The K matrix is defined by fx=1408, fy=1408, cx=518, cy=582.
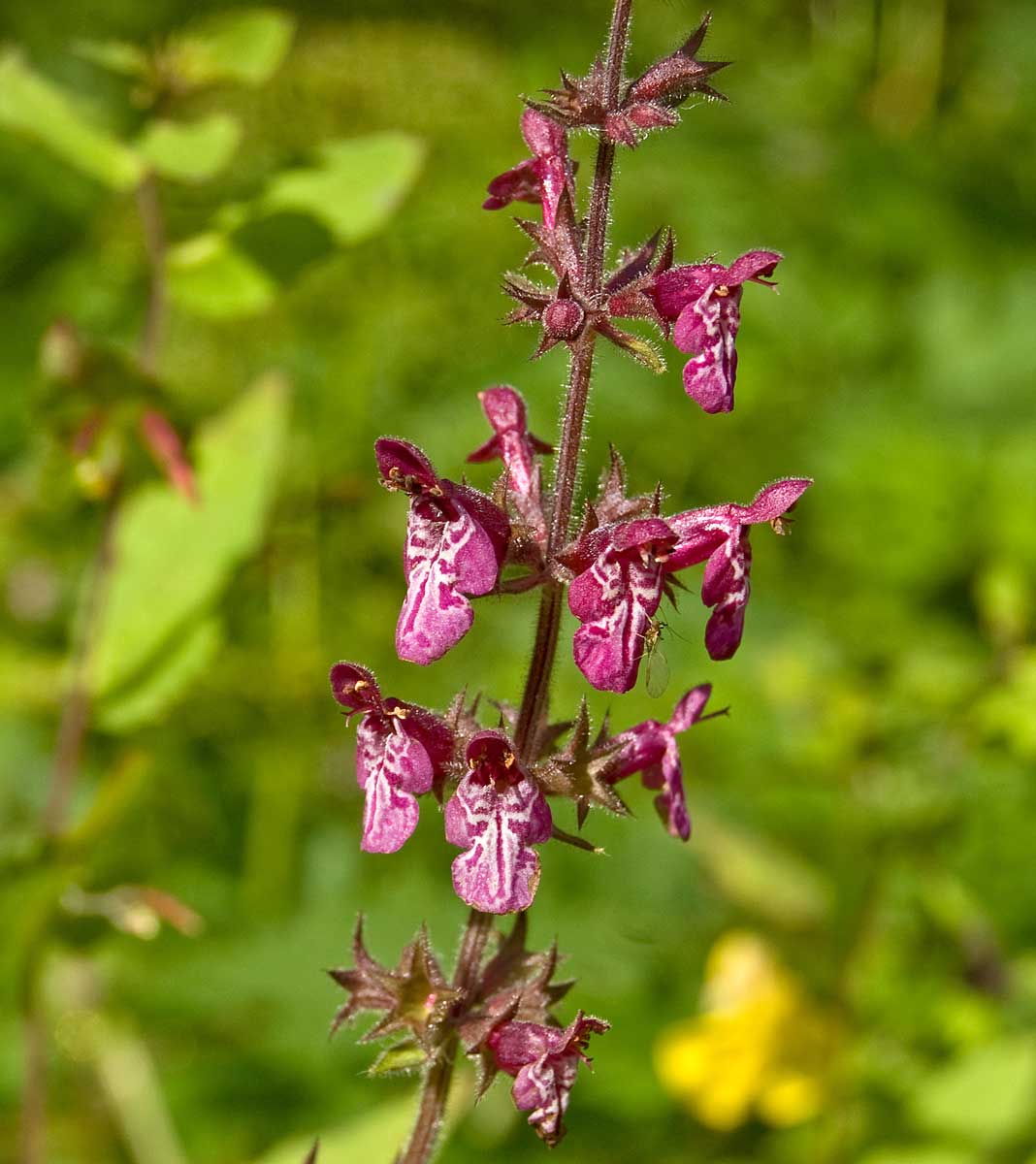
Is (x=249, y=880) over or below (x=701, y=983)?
over

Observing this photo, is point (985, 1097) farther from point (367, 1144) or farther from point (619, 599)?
point (619, 599)

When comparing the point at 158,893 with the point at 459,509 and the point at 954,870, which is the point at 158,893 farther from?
the point at 954,870

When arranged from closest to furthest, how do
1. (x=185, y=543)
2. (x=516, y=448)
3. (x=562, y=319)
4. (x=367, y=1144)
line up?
(x=562, y=319), (x=516, y=448), (x=367, y=1144), (x=185, y=543)

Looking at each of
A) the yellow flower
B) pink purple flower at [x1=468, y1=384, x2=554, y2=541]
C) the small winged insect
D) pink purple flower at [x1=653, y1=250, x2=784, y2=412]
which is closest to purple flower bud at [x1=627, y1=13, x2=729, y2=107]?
pink purple flower at [x1=653, y1=250, x2=784, y2=412]

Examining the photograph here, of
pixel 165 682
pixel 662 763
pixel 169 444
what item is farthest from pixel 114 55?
pixel 662 763

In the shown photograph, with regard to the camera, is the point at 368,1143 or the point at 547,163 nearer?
the point at 547,163

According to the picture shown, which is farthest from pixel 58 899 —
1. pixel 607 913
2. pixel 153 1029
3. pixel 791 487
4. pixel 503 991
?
pixel 607 913

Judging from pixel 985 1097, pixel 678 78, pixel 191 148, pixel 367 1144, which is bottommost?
pixel 367 1144
